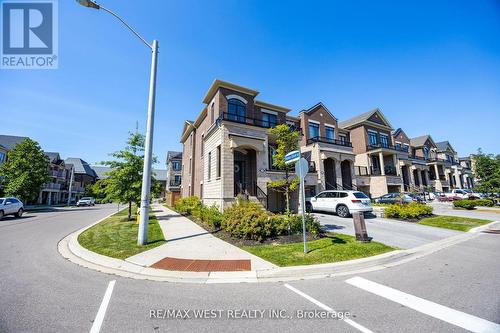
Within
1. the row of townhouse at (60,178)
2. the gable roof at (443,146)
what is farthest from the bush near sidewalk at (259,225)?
the gable roof at (443,146)

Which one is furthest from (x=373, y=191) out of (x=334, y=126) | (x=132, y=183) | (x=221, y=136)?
(x=132, y=183)

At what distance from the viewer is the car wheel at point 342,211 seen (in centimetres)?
1421

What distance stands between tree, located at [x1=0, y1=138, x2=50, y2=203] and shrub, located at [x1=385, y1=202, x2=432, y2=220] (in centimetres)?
3981

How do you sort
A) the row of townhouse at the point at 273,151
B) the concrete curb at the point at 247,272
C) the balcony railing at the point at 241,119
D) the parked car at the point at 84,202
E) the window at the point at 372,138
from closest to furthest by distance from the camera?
the concrete curb at the point at 247,272 < the balcony railing at the point at 241,119 < the row of townhouse at the point at 273,151 < the window at the point at 372,138 < the parked car at the point at 84,202

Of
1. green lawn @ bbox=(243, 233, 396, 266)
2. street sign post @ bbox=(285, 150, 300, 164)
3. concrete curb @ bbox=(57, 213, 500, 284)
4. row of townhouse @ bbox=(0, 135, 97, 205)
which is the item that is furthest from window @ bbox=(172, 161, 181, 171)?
street sign post @ bbox=(285, 150, 300, 164)

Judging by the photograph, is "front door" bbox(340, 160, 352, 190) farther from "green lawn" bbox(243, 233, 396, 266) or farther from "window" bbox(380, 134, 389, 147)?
"green lawn" bbox(243, 233, 396, 266)

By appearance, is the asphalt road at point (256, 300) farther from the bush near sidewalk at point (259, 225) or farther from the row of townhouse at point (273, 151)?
the row of townhouse at point (273, 151)

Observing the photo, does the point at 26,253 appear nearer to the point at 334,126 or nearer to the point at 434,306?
the point at 434,306

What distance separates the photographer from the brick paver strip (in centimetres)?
521

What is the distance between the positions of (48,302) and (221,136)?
39.9 feet

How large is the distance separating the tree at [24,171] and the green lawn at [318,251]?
1343 inches

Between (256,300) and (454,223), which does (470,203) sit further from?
(256,300)

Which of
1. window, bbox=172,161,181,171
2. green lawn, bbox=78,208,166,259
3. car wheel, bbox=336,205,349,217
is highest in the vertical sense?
window, bbox=172,161,181,171

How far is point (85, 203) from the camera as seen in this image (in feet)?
127
